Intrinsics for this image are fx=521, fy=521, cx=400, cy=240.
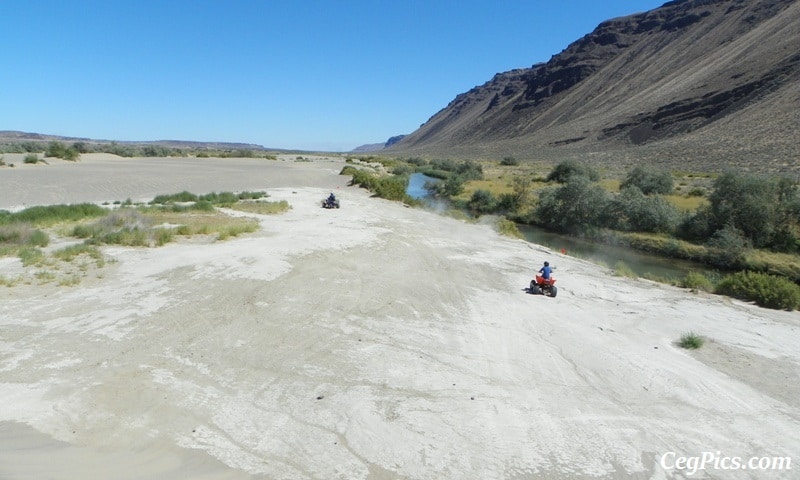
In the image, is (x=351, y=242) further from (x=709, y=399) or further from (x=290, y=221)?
(x=709, y=399)

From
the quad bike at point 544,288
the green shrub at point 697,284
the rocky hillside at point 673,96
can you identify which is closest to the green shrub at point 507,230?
the green shrub at point 697,284

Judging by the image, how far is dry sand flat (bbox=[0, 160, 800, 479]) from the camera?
18.8 ft

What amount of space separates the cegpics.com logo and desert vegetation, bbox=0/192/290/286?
11.7 m

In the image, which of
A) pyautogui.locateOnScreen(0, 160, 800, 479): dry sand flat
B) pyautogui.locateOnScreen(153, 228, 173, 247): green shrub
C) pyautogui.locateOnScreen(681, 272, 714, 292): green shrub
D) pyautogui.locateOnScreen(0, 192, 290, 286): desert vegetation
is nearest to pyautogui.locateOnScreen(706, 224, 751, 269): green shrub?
pyautogui.locateOnScreen(681, 272, 714, 292): green shrub

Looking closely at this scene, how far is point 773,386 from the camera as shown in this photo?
26.3 ft

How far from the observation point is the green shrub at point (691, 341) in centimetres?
960

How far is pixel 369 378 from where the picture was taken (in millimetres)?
7527

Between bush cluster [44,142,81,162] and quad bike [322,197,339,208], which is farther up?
bush cluster [44,142,81,162]

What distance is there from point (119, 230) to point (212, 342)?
10576 mm

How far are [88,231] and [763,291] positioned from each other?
64.0ft

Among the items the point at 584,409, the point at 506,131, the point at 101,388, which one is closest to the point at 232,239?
the point at 101,388

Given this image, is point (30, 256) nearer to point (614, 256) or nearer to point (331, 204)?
point (331, 204)

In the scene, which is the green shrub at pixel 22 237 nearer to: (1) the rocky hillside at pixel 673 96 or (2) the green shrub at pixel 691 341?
(2) the green shrub at pixel 691 341

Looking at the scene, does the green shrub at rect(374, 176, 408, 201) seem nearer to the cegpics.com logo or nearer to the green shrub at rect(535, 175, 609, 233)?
the green shrub at rect(535, 175, 609, 233)
